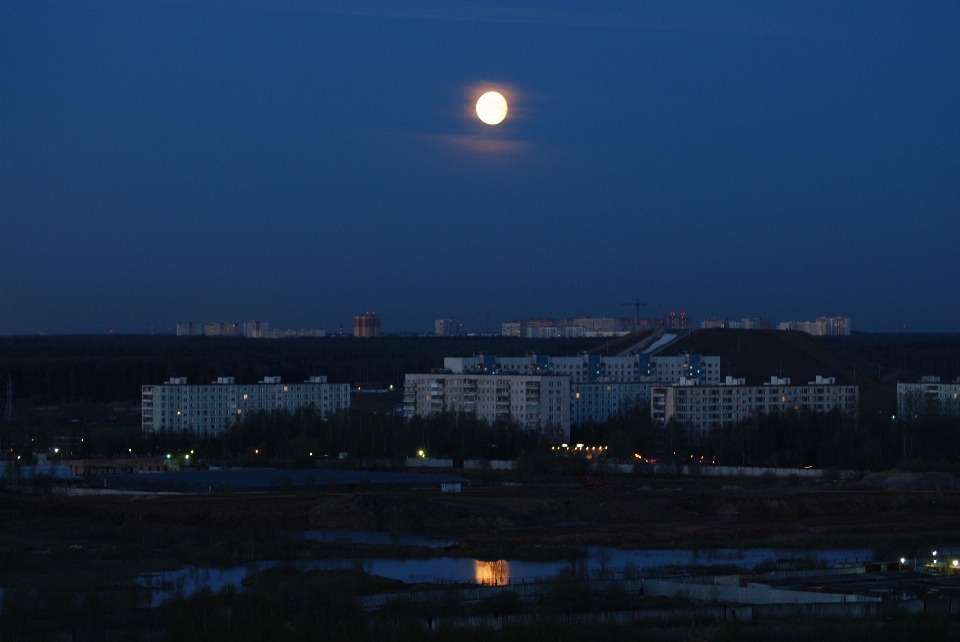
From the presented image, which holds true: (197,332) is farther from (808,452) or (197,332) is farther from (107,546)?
(107,546)

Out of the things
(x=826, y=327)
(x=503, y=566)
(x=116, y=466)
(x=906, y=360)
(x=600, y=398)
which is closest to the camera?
(x=503, y=566)

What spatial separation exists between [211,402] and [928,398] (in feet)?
97.3

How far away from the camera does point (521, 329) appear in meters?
165

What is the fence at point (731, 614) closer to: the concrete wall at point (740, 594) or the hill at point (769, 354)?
the concrete wall at point (740, 594)

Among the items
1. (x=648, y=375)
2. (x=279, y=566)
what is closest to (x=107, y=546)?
(x=279, y=566)

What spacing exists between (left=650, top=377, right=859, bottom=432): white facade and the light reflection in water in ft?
96.4

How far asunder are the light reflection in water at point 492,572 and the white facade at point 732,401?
96.4 ft

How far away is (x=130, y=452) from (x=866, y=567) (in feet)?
112

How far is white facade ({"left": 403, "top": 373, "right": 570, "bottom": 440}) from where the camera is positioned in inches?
2235

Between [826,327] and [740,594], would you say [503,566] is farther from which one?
[826,327]

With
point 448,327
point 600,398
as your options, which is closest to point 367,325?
point 448,327

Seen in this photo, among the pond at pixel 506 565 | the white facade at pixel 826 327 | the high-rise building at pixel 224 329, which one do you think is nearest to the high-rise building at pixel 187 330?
the high-rise building at pixel 224 329

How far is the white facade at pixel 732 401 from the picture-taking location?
56250 millimetres

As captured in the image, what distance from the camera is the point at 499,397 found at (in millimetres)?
58906
